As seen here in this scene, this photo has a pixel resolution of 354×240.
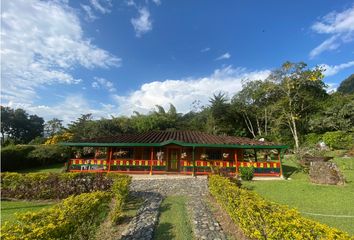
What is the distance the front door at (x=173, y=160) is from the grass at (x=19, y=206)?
9.42 meters

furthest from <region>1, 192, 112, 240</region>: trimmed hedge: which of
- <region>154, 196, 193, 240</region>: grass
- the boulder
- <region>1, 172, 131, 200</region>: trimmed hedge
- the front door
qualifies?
the boulder

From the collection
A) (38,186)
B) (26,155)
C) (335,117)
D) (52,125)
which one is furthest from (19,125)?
(335,117)

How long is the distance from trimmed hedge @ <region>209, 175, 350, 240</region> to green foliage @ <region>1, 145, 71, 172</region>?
17047 mm

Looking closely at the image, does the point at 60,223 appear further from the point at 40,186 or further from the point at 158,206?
the point at 40,186

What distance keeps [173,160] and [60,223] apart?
14005 mm

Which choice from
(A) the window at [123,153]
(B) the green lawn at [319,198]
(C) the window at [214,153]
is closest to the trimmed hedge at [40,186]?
(A) the window at [123,153]

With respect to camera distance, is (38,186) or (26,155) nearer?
(38,186)

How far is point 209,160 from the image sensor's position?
16969mm

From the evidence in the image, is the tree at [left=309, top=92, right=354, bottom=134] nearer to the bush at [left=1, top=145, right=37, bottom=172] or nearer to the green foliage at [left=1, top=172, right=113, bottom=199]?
the green foliage at [left=1, top=172, right=113, bottom=199]

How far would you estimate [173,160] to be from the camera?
17312 millimetres

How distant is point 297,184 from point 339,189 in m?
1.99

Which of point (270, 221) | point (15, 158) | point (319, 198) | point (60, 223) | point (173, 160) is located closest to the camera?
point (60, 223)

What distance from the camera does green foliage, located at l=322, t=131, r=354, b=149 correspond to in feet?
73.5

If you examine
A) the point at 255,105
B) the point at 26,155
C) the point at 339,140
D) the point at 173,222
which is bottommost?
the point at 173,222
